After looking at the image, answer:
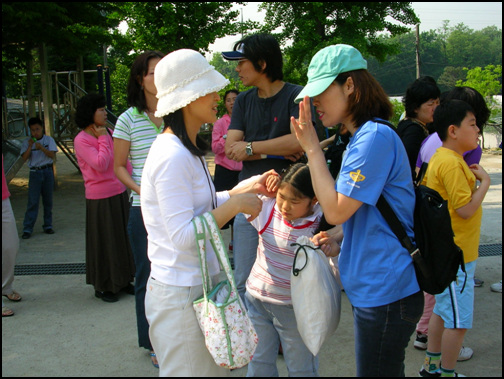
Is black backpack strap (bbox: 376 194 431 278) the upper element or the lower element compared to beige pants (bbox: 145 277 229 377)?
upper

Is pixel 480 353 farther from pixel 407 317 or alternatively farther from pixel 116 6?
pixel 116 6

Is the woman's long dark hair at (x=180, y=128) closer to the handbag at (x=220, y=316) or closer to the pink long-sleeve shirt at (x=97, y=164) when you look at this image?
the handbag at (x=220, y=316)

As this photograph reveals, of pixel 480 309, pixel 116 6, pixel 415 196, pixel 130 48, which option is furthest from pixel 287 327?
pixel 130 48

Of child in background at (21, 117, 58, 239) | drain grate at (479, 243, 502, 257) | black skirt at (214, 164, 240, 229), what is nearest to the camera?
drain grate at (479, 243, 502, 257)

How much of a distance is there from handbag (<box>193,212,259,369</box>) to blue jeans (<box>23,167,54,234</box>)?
645cm

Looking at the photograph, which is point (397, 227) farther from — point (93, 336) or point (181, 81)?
point (93, 336)

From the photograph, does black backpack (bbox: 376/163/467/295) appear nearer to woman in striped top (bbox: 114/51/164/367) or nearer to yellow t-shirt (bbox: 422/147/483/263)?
yellow t-shirt (bbox: 422/147/483/263)

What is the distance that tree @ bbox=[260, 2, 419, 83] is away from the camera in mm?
23672

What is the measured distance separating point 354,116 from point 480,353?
252 cm

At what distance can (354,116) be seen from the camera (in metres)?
2.19

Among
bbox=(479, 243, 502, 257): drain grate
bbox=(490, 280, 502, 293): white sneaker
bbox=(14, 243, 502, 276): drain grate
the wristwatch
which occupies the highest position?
the wristwatch

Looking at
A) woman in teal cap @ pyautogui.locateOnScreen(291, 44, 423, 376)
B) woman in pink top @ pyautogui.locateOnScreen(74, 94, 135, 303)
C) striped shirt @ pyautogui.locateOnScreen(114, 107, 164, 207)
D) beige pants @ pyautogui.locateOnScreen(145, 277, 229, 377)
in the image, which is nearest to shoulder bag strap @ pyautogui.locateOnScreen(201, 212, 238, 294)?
beige pants @ pyautogui.locateOnScreen(145, 277, 229, 377)

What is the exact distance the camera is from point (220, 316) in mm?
2064

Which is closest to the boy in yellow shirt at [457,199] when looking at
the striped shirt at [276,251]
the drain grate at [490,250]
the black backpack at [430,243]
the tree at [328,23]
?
the striped shirt at [276,251]
